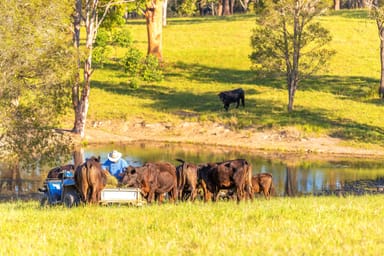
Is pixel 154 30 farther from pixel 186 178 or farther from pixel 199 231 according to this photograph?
pixel 199 231

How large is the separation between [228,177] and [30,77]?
10.3 metres

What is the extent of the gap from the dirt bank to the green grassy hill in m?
0.86

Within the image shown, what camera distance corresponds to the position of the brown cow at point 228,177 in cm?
2238

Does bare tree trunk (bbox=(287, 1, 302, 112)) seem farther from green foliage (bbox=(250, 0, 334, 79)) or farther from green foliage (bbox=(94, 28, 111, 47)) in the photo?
green foliage (bbox=(94, 28, 111, 47))

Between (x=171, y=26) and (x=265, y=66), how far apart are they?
136ft

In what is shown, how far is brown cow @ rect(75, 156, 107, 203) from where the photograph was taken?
18.5 metres

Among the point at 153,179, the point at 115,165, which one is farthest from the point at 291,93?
the point at 115,165

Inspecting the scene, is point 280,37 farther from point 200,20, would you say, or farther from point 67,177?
point 200,20

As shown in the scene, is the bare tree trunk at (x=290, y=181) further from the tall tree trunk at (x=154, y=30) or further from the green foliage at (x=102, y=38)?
the tall tree trunk at (x=154, y=30)

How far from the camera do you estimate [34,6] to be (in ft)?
93.3

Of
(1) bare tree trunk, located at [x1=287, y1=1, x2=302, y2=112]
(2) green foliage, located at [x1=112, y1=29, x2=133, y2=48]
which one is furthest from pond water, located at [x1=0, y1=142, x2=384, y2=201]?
(2) green foliage, located at [x1=112, y1=29, x2=133, y2=48]

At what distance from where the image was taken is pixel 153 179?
22.0 m

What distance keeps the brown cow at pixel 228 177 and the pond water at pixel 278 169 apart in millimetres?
6960

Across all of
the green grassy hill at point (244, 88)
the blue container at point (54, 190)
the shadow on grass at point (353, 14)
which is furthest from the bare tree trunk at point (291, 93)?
the shadow on grass at point (353, 14)
